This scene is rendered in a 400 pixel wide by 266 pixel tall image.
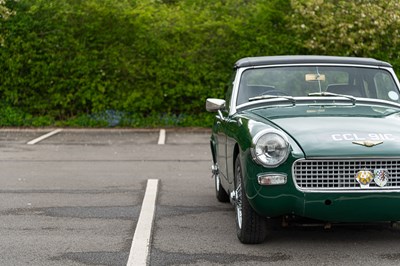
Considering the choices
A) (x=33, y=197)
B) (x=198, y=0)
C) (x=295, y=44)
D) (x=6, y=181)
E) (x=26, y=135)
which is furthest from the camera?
(x=198, y=0)

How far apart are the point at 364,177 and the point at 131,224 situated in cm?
241

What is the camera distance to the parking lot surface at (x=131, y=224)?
641 cm

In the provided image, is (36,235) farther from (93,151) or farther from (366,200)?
(93,151)

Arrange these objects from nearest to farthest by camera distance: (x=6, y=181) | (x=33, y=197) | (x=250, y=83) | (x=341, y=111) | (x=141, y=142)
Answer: (x=341, y=111) → (x=250, y=83) → (x=33, y=197) → (x=6, y=181) → (x=141, y=142)

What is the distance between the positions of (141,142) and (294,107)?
1025 cm

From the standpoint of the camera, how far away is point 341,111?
7.20 m

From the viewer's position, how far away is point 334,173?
638 centimetres

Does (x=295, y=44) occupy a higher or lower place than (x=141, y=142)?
higher

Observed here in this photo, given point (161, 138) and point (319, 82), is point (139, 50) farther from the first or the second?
point (319, 82)

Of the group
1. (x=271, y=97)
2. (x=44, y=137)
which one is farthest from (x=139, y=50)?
(x=271, y=97)

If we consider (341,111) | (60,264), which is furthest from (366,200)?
(60,264)

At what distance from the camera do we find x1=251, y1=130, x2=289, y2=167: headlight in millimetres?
6372

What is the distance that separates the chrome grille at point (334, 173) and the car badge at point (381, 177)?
0.02 meters

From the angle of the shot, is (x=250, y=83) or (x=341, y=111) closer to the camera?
(x=341, y=111)
